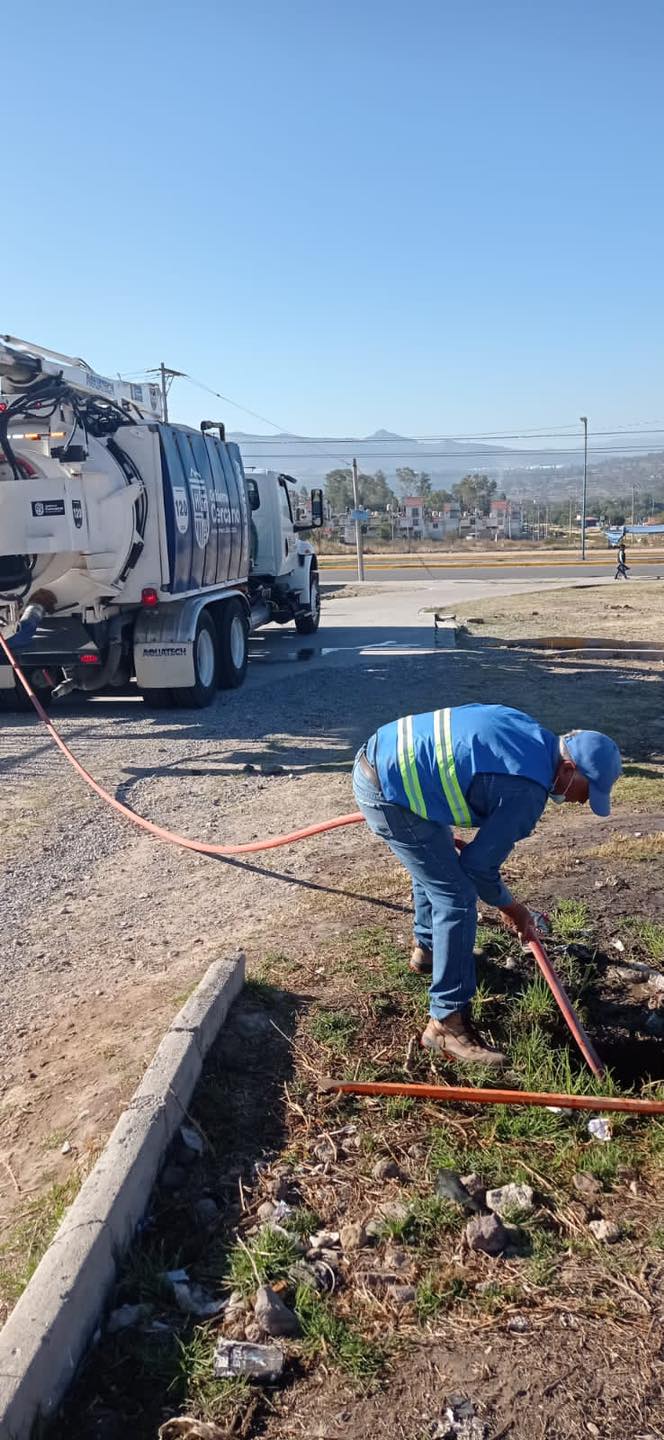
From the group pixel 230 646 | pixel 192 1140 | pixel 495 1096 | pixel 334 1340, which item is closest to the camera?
pixel 334 1340

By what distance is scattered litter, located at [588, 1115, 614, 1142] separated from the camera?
11.7 feet

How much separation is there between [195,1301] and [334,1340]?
1.31ft

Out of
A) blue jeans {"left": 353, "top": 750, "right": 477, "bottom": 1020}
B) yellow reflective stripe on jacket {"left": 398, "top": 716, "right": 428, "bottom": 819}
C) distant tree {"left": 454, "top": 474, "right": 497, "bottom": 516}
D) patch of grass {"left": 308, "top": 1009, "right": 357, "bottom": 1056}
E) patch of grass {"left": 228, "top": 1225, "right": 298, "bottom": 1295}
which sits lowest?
patch of grass {"left": 228, "top": 1225, "right": 298, "bottom": 1295}

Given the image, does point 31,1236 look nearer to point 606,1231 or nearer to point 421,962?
point 606,1231

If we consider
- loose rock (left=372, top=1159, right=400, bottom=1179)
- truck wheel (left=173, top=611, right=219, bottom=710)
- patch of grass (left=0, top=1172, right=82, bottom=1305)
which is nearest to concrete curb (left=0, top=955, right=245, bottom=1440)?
patch of grass (left=0, top=1172, right=82, bottom=1305)

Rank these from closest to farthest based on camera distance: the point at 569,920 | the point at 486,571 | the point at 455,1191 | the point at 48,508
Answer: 1. the point at 455,1191
2. the point at 569,920
3. the point at 48,508
4. the point at 486,571

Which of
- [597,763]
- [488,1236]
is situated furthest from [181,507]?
[488,1236]

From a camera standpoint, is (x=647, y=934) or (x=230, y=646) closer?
(x=647, y=934)

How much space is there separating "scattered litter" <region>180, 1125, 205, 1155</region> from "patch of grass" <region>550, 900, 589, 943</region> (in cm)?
220

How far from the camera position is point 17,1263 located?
2977 mm

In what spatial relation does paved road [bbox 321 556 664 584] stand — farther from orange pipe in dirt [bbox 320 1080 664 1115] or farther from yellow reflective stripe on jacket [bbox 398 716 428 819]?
orange pipe in dirt [bbox 320 1080 664 1115]

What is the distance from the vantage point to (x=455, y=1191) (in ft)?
10.6

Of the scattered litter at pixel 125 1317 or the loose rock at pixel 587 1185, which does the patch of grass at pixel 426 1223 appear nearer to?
the loose rock at pixel 587 1185

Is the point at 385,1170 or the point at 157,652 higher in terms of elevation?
the point at 157,652
